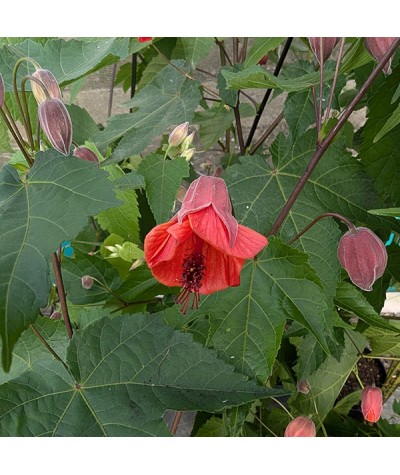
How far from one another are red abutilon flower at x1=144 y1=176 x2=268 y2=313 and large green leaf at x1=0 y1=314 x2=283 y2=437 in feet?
0.14

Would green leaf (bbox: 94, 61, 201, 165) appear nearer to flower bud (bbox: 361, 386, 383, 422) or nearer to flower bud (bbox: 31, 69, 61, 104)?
flower bud (bbox: 31, 69, 61, 104)

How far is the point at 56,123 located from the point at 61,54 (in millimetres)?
120

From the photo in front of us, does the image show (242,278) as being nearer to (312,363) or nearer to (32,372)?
(32,372)

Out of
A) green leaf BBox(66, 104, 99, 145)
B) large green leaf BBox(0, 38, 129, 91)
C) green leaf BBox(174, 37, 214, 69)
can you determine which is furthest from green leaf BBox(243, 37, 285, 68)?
green leaf BBox(66, 104, 99, 145)

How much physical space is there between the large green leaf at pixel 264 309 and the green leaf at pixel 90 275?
7.8 inches

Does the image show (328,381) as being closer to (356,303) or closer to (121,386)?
(356,303)

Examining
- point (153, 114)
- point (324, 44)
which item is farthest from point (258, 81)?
point (153, 114)

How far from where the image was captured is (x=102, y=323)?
1.34 ft

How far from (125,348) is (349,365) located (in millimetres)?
422

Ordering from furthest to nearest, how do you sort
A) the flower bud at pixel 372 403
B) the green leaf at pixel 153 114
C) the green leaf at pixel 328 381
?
the green leaf at pixel 328 381
the flower bud at pixel 372 403
the green leaf at pixel 153 114

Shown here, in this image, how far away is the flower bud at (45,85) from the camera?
39 centimetres

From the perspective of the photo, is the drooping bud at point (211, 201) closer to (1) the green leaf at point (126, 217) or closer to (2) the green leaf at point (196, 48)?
(1) the green leaf at point (126, 217)

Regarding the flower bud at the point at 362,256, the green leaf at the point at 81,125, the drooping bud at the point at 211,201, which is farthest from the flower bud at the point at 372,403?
the green leaf at the point at 81,125

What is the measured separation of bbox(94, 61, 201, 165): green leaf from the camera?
19.3 inches
